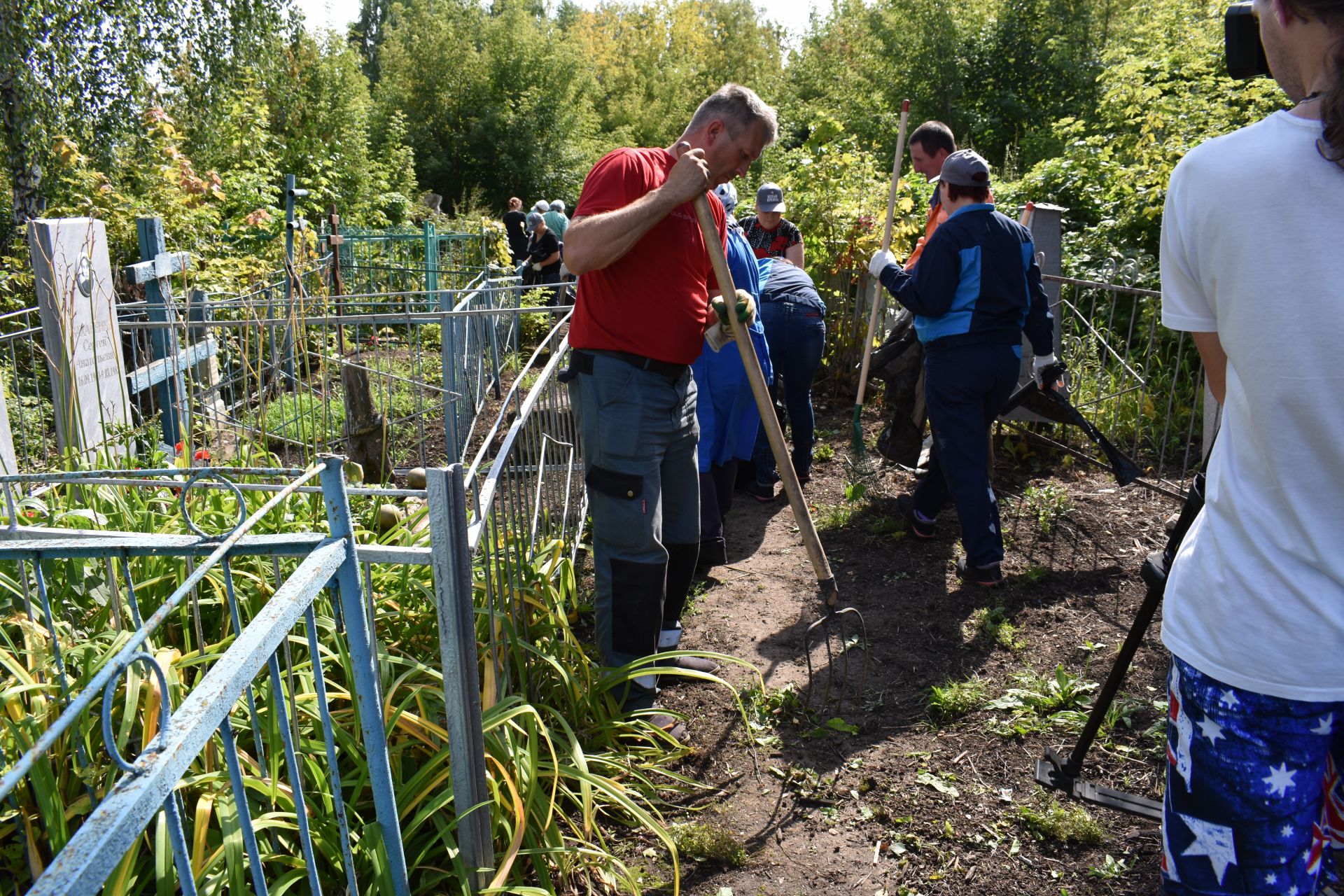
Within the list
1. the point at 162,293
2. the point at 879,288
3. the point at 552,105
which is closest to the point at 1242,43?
the point at 879,288

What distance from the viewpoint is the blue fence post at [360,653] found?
62.1 inches

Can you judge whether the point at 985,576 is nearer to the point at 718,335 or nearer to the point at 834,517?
the point at 834,517

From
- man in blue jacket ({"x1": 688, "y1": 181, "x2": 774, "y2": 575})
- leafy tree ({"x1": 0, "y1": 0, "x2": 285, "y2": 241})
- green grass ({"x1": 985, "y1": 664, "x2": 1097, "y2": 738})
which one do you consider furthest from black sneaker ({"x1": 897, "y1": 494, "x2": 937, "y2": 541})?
leafy tree ({"x1": 0, "y1": 0, "x2": 285, "y2": 241})

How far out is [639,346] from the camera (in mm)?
2959

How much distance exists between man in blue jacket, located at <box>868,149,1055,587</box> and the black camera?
223 centimetres

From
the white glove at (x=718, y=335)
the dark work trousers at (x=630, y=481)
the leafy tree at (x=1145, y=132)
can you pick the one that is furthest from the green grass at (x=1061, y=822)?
the leafy tree at (x=1145, y=132)

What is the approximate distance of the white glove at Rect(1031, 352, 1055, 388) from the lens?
4.50m

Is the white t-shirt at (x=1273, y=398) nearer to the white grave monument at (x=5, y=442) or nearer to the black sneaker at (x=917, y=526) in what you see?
the black sneaker at (x=917, y=526)

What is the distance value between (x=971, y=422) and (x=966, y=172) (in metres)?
1.07

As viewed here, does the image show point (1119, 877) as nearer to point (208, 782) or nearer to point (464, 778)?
point (464, 778)

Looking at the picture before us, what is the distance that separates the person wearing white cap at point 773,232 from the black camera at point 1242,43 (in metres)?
4.58

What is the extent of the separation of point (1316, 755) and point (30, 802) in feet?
8.01

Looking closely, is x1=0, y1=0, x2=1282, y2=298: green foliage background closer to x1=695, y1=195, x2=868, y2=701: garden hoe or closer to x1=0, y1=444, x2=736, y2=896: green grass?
x1=695, y1=195, x2=868, y2=701: garden hoe

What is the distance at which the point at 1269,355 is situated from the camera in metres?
1.32
